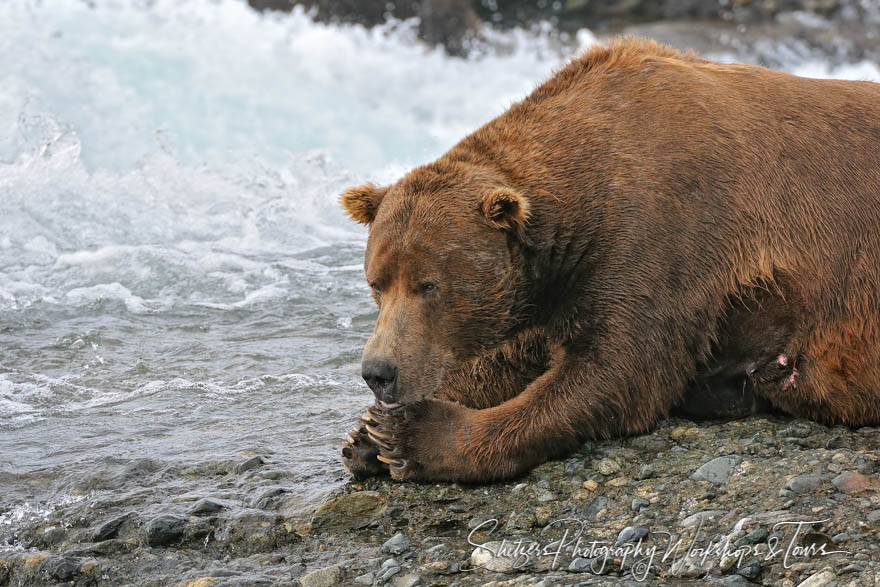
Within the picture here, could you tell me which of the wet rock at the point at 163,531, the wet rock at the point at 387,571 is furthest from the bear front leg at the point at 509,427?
the wet rock at the point at 163,531

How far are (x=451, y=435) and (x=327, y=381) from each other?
2114 millimetres

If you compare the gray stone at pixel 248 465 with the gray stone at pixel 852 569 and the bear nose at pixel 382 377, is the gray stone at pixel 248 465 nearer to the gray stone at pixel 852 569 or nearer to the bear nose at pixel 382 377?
the bear nose at pixel 382 377

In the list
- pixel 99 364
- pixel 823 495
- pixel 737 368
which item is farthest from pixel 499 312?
pixel 99 364

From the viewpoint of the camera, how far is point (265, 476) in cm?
450

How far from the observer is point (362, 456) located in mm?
4297

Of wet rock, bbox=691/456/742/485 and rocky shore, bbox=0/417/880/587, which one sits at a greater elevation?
wet rock, bbox=691/456/742/485

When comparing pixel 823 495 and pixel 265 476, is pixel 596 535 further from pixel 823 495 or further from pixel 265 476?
pixel 265 476

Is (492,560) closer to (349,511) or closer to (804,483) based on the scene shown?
(349,511)

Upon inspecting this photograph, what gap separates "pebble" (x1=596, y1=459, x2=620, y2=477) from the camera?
3.98m

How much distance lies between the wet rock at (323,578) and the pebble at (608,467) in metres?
1.11

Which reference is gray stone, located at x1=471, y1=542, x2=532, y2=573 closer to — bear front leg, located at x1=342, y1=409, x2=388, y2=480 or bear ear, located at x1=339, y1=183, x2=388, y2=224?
bear front leg, located at x1=342, y1=409, x2=388, y2=480

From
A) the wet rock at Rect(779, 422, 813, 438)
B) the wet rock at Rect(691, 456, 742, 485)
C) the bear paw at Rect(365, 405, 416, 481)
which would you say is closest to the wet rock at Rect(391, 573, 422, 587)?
the bear paw at Rect(365, 405, 416, 481)

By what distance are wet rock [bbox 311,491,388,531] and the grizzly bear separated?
0.61 feet

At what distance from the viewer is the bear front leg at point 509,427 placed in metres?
4.04
